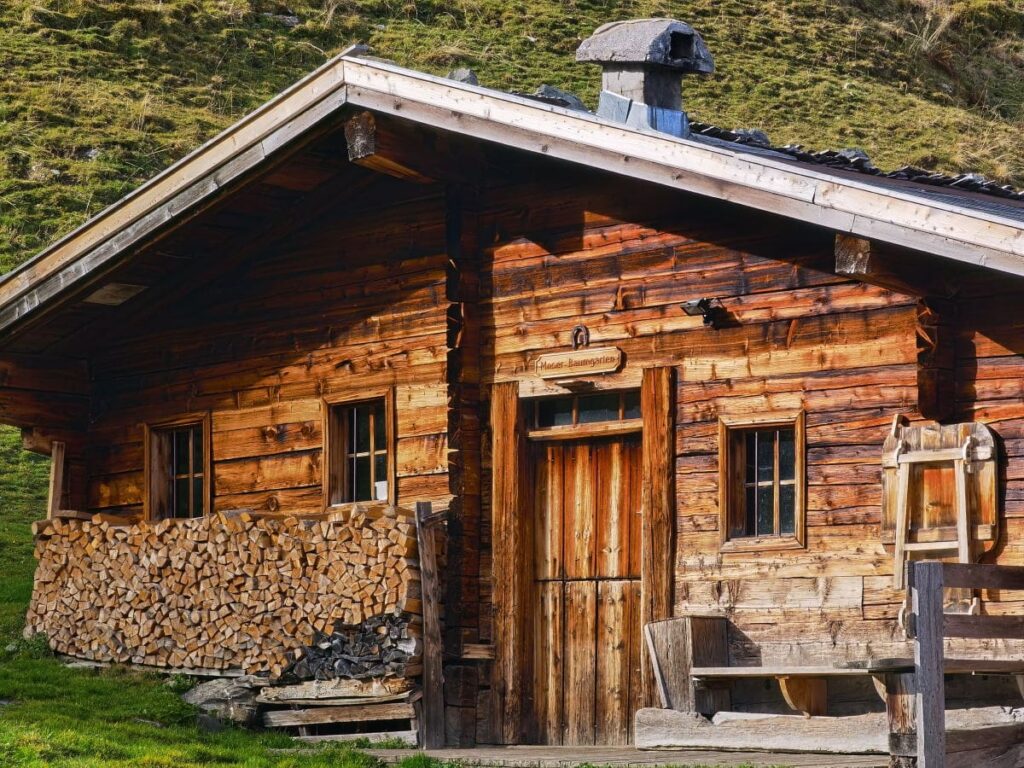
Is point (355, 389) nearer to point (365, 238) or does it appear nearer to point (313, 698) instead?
point (365, 238)

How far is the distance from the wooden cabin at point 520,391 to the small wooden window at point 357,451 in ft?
0.10

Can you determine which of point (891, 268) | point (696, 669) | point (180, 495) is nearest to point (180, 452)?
point (180, 495)

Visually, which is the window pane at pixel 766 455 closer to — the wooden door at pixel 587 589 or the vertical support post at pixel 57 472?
the wooden door at pixel 587 589

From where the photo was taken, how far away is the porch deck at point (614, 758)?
11438 millimetres

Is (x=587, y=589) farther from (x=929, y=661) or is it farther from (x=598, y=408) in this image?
(x=929, y=661)

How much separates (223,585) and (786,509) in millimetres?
4997

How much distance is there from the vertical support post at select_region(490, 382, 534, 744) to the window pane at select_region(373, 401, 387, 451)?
134 cm

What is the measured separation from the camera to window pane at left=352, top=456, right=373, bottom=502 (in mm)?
15688

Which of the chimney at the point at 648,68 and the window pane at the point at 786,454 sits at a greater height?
the chimney at the point at 648,68

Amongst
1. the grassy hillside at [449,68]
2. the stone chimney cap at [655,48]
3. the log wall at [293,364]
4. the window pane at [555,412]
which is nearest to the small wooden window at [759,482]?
the window pane at [555,412]

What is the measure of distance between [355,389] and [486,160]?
2.35m

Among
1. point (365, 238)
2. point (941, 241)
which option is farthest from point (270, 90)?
point (941, 241)

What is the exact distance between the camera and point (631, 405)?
46.2ft

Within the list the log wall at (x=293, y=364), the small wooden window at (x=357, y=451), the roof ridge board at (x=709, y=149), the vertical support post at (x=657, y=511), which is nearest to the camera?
the roof ridge board at (x=709, y=149)
